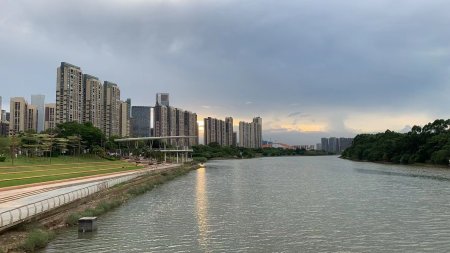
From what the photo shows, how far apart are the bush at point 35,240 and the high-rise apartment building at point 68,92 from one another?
11120 cm

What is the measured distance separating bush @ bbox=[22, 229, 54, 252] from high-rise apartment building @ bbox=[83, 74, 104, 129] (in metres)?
122

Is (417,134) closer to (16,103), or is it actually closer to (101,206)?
(101,206)

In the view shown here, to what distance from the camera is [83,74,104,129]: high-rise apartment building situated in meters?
135

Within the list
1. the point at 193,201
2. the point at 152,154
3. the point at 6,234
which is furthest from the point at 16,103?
the point at 6,234

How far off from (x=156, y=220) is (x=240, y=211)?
239 inches

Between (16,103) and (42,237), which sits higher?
(16,103)

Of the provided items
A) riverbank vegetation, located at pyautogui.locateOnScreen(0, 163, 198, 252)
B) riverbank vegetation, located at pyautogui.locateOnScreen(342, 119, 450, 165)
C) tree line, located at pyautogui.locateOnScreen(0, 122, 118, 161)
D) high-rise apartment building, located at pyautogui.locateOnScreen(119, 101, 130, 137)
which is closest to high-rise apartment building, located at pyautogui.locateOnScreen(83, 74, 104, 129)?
high-rise apartment building, located at pyautogui.locateOnScreen(119, 101, 130, 137)

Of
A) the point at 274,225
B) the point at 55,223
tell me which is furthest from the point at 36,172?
the point at 274,225

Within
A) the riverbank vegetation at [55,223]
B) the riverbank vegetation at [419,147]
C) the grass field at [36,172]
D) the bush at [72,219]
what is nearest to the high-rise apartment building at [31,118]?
the grass field at [36,172]

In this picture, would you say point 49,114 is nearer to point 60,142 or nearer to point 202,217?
point 60,142

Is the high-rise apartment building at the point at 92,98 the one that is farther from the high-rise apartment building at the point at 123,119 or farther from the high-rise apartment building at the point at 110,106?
the high-rise apartment building at the point at 123,119

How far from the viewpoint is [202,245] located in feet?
59.6

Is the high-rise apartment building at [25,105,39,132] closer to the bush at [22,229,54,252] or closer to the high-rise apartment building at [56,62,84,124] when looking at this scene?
the high-rise apartment building at [56,62,84,124]

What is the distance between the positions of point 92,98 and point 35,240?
12704cm
